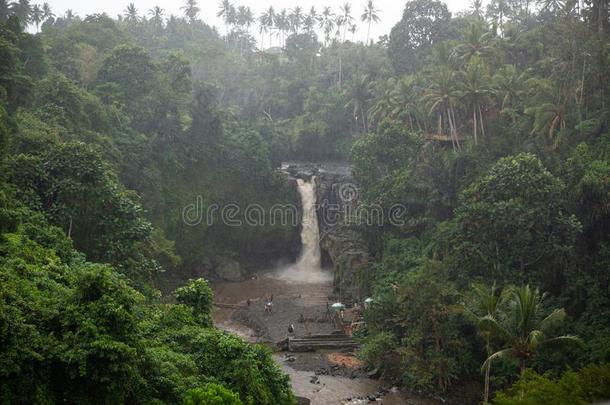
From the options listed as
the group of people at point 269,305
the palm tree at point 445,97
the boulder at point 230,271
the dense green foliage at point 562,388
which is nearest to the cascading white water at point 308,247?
the boulder at point 230,271

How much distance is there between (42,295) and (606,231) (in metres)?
22.9

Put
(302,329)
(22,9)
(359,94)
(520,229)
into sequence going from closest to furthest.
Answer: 1. (520,229)
2. (302,329)
3. (359,94)
4. (22,9)

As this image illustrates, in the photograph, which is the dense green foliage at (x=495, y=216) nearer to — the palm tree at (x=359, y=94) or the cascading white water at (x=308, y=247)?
the cascading white water at (x=308, y=247)

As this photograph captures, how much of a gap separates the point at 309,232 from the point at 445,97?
15.4m

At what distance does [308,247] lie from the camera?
43625 mm

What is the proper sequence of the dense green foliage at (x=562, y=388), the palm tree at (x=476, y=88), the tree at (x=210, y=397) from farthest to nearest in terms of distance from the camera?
the palm tree at (x=476, y=88) < the tree at (x=210, y=397) < the dense green foliage at (x=562, y=388)

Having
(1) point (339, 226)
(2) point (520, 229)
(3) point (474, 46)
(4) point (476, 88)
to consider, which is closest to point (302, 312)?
(1) point (339, 226)

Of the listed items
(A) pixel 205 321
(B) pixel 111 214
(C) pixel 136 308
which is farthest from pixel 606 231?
(B) pixel 111 214

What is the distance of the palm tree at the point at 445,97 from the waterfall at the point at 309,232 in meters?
12.0

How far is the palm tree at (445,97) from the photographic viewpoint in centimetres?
3706

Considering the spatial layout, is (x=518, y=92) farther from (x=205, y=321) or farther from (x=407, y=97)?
(x=205, y=321)

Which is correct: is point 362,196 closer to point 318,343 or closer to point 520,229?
point 318,343

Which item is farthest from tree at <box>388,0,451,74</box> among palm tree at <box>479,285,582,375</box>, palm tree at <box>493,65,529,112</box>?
palm tree at <box>479,285,582,375</box>

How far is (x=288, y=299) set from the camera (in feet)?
115
